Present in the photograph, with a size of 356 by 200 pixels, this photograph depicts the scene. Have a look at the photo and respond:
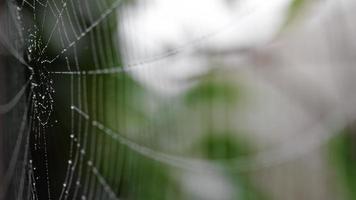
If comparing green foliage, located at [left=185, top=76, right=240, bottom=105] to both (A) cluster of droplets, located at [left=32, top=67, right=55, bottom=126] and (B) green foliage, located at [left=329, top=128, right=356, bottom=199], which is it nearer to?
(B) green foliage, located at [left=329, top=128, right=356, bottom=199]

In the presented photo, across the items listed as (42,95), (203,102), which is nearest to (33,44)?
(42,95)

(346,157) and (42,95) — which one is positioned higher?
(42,95)

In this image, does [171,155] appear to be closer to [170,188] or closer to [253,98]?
[170,188]

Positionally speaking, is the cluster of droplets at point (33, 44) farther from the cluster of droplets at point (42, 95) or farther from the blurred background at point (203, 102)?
the blurred background at point (203, 102)

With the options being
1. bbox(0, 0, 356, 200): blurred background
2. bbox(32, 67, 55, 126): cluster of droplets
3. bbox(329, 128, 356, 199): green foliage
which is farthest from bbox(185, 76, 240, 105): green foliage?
bbox(32, 67, 55, 126): cluster of droplets

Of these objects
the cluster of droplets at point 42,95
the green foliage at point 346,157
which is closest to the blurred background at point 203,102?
the green foliage at point 346,157

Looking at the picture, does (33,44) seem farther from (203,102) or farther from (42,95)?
(203,102)

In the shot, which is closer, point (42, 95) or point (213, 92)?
point (42, 95)

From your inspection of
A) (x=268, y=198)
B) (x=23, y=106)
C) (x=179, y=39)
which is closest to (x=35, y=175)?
(x=23, y=106)
